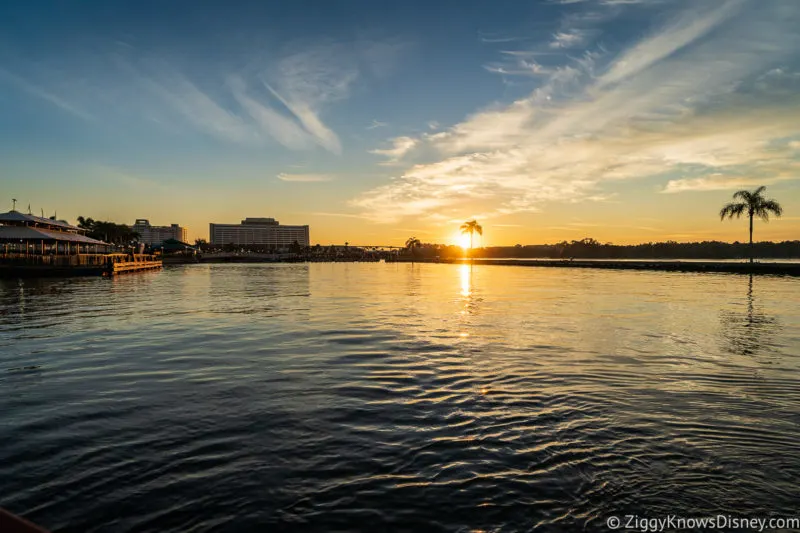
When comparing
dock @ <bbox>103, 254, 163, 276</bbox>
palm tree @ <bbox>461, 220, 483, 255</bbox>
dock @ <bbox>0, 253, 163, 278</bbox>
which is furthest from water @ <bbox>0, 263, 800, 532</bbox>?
palm tree @ <bbox>461, 220, 483, 255</bbox>

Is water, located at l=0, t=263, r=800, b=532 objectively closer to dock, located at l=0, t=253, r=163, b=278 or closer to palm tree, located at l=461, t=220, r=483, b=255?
dock, located at l=0, t=253, r=163, b=278

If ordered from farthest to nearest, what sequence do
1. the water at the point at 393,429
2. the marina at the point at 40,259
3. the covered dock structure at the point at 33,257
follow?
the marina at the point at 40,259
the covered dock structure at the point at 33,257
the water at the point at 393,429

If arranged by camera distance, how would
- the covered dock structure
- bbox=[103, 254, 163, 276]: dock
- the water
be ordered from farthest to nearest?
1. bbox=[103, 254, 163, 276]: dock
2. the covered dock structure
3. the water

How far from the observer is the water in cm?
560

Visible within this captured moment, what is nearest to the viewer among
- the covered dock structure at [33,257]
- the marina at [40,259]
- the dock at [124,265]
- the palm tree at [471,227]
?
the covered dock structure at [33,257]

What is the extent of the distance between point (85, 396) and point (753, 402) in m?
14.5

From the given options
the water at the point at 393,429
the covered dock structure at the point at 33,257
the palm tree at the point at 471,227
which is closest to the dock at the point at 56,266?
the covered dock structure at the point at 33,257

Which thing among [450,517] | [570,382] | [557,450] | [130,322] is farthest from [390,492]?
[130,322]

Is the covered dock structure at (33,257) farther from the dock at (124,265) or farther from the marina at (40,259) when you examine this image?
the dock at (124,265)

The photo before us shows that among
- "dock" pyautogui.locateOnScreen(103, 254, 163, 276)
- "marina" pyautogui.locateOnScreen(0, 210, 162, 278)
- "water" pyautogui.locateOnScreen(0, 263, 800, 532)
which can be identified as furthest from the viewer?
"dock" pyautogui.locateOnScreen(103, 254, 163, 276)

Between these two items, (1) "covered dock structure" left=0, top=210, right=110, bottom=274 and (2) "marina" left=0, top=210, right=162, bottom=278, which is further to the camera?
(2) "marina" left=0, top=210, right=162, bottom=278

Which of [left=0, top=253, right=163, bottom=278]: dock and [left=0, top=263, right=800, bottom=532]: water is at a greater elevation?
[left=0, top=253, right=163, bottom=278]: dock

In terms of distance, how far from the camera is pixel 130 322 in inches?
831

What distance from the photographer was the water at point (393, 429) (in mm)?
5598
